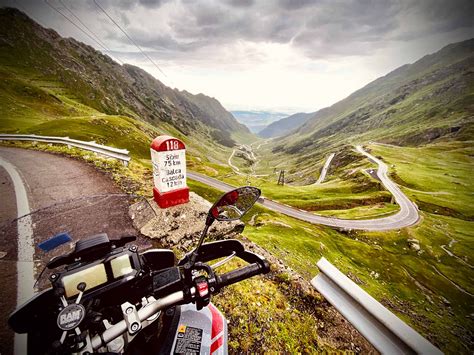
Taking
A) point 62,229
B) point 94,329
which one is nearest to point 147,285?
point 94,329

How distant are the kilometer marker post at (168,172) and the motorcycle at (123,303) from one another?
22.9 ft

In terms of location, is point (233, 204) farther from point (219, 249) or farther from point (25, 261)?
point (25, 261)

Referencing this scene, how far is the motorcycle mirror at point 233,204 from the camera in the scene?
9.96ft

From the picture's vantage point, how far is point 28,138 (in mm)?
21453

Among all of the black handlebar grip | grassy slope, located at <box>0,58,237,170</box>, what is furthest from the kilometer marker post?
grassy slope, located at <box>0,58,237,170</box>

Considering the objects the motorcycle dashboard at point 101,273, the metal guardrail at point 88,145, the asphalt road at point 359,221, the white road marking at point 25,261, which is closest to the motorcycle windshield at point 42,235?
the white road marking at point 25,261

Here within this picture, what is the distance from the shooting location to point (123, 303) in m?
2.50

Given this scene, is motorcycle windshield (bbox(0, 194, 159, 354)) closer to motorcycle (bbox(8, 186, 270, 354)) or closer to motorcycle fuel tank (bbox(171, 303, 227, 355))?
motorcycle (bbox(8, 186, 270, 354))

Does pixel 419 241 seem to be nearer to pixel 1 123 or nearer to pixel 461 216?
pixel 461 216

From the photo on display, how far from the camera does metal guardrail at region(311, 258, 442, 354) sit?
112 inches

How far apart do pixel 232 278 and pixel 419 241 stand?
7205 cm

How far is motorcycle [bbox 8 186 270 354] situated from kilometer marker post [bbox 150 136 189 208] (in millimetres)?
6976

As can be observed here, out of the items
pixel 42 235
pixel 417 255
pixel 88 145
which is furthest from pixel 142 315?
pixel 417 255

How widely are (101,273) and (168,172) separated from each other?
824 centimetres
